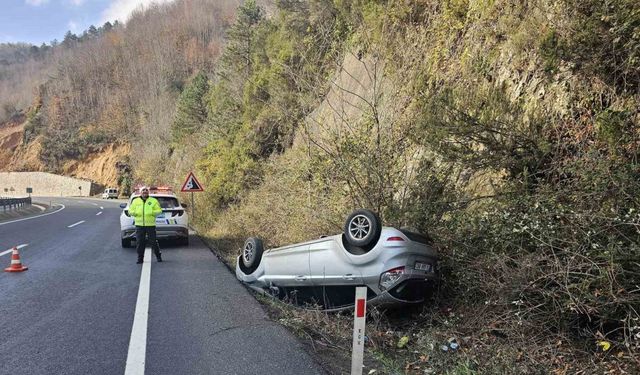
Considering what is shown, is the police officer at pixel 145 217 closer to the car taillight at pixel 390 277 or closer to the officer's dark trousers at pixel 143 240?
the officer's dark trousers at pixel 143 240

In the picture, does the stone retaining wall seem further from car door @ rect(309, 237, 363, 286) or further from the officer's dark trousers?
car door @ rect(309, 237, 363, 286)

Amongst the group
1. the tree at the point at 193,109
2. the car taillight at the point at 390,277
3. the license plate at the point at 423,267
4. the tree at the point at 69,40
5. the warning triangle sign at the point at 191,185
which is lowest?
the car taillight at the point at 390,277

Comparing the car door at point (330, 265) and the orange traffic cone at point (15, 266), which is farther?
the orange traffic cone at point (15, 266)

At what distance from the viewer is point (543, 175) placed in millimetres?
5469

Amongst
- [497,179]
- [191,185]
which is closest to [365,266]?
[497,179]

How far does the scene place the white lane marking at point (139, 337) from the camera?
428 centimetres

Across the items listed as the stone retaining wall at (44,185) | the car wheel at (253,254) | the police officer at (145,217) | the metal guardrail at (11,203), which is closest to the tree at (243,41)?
the metal guardrail at (11,203)

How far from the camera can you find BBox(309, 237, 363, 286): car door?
18.7 feet

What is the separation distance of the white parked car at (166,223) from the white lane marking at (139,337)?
5.45m

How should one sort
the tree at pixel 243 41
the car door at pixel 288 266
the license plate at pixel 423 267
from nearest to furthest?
1. the license plate at pixel 423 267
2. the car door at pixel 288 266
3. the tree at pixel 243 41

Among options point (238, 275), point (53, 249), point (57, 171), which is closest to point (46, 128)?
point (57, 171)

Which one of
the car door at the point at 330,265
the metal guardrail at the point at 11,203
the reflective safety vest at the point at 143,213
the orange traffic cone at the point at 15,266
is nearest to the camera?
the car door at the point at 330,265

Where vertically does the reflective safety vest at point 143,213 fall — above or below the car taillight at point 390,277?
above

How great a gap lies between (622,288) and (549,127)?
8.08 ft
